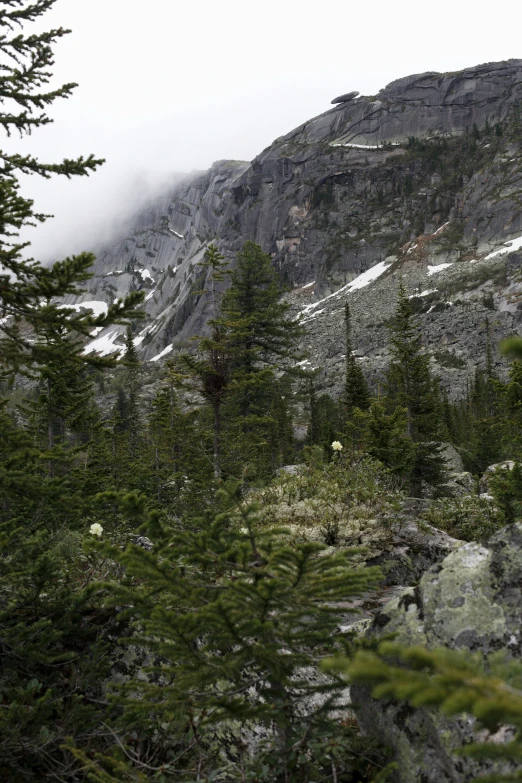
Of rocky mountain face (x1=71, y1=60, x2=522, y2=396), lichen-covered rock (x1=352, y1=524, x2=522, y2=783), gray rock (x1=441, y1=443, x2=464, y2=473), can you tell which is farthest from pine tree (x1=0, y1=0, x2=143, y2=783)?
rocky mountain face (x1=71, y1=60, x2=522, y2=396)

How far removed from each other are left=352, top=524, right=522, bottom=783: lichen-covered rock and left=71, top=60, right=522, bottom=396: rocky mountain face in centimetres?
7263

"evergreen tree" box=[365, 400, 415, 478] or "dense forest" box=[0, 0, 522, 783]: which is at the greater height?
A: "dense forest" box=[0, 0, 522, 783]

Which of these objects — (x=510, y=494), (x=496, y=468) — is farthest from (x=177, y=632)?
(x=496, y=468)

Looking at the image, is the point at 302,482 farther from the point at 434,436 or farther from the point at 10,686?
the point at 434,436

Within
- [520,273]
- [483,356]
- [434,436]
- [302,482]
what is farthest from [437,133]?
[302,482]

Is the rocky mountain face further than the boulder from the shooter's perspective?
Yes

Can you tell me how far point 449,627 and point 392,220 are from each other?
14256cm

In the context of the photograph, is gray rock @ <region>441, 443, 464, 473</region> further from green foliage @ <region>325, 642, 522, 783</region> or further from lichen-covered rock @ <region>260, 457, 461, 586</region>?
green foliage @ <region>325, 642, 522, 783</region>

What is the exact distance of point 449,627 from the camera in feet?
10.2

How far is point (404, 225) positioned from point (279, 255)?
131ft

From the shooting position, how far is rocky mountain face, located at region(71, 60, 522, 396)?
8281cm

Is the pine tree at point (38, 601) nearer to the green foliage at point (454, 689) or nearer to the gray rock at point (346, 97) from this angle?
the green foliage at point (454, 689)

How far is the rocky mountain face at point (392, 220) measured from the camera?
82.8m

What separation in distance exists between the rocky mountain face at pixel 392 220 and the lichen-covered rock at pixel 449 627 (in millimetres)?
72633
